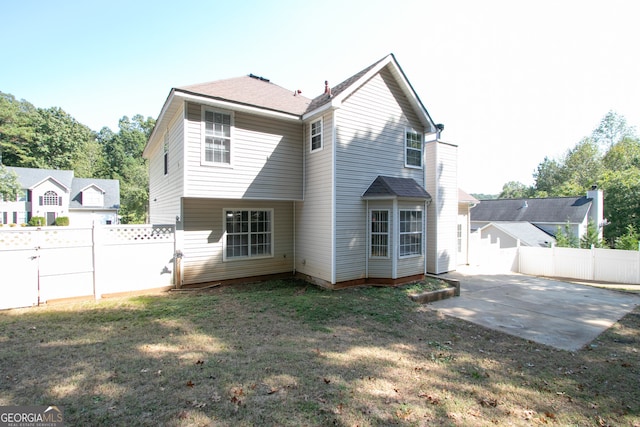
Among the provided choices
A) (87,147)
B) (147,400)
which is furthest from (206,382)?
(87,147)

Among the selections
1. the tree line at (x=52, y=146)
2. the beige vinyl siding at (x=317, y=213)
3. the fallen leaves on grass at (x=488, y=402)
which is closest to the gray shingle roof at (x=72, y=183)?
the tree line at (x=52, y=146)

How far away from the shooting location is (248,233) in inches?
392

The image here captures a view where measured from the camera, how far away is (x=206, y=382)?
3.57 metres

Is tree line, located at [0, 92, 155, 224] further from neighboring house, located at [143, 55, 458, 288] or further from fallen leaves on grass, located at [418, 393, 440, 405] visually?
fallen leaves on grass, located at [418, 393, 440, 405]

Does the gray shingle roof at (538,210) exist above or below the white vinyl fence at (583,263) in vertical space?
above

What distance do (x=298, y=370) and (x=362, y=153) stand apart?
7.18m

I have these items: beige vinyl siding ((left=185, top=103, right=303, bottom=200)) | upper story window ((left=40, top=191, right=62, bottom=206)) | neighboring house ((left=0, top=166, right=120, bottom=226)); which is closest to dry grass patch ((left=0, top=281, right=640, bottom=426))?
beige vinyl siding ((left=185, top=103, right=303, bottom=200))

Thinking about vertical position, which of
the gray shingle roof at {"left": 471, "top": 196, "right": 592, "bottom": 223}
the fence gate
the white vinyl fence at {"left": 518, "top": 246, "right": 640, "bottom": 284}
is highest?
the gray shingle roof at {"left": 471, "top": 196, "right": 592, "bottom": 223}

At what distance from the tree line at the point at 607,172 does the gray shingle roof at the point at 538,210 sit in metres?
3.34

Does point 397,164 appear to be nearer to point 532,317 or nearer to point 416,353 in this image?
point 532,317

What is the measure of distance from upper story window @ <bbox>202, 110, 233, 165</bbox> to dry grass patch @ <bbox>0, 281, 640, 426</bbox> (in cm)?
435

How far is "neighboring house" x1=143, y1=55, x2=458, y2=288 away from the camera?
873 cm

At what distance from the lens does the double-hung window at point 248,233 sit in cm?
967

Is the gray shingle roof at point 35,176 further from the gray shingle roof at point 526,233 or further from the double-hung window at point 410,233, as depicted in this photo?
the gray shingle roof at point 526,233
